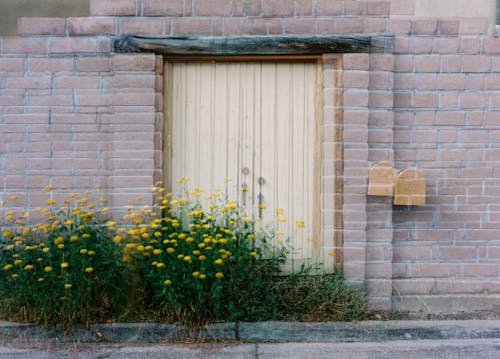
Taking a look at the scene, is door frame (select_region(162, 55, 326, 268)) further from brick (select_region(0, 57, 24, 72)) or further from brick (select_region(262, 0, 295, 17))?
brick (select_region(0, 57, 24, 72))

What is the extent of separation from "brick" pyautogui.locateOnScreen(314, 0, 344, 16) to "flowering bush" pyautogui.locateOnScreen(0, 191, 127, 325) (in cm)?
278

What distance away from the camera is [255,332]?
507cm

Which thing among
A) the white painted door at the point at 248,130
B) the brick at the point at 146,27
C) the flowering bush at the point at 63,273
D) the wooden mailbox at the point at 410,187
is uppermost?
the brick at the point at 146,27

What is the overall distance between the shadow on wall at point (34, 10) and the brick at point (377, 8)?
2809 millimetres

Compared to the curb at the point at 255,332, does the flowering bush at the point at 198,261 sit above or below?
above

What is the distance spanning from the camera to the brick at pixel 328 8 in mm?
5559

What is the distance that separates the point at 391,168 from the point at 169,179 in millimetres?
2146

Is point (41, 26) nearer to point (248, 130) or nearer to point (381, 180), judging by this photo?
point (248, 130)

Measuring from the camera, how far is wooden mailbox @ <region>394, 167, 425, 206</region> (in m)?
5.43

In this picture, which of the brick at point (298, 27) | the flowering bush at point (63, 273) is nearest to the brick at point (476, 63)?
the brick at point (298, 27)

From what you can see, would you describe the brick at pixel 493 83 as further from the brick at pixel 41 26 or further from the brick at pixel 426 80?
the brick at pixel 41 26

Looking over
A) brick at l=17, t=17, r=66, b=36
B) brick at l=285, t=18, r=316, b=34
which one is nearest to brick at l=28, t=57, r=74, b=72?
brick at l=17, t=17, r=66, b=36

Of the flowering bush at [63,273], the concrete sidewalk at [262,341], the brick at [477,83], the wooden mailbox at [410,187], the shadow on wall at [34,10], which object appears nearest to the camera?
the concrete sidewalk at [262,341]

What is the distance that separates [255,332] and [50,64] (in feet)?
10.5
